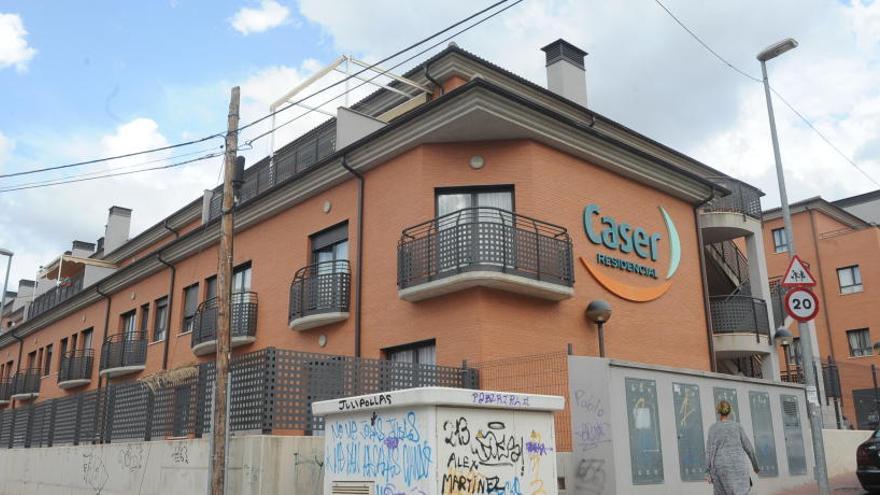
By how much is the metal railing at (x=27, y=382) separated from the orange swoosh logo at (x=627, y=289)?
106 feet

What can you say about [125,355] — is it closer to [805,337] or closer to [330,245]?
[330,245]

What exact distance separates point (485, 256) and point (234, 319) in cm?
967

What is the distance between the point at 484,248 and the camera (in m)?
14.4

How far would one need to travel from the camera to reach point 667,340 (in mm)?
18078

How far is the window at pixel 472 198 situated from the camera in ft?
53.2

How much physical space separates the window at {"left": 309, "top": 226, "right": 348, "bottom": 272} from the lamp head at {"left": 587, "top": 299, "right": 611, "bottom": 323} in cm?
607

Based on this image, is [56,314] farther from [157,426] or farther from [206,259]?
[157,426]

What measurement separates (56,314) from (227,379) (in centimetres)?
3000

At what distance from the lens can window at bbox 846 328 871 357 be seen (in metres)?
35.3

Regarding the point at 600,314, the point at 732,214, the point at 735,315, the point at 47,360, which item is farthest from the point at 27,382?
the point at 732,214

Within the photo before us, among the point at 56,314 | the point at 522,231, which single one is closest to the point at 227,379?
the point at 522,231

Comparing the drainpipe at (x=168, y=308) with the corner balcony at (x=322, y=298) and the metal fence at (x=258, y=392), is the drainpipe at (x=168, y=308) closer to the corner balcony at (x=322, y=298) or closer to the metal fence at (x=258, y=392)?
the metal fence at (x=258, y=392)

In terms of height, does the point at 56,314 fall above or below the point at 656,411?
above

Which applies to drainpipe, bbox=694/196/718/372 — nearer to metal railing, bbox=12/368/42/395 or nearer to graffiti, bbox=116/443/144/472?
graffiti, bbox=116/443/144/472
